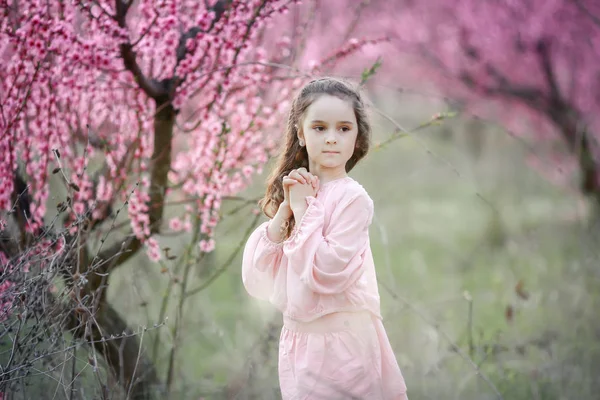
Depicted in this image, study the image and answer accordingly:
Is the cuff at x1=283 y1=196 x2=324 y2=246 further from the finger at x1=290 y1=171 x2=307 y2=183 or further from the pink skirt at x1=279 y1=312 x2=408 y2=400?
the pink skirt at x1=279 y1=312 x2=408 y2=400

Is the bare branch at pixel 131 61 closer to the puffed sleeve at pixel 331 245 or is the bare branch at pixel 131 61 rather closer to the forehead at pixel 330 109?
the forehead at pixel 330 109

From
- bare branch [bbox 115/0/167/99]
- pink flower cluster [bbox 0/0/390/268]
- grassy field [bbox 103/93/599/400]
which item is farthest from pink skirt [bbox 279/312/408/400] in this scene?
bare branch [bbox 115/0/167/99]

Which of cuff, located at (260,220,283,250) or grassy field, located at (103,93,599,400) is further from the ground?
cuff, located at (260,220,283,250)

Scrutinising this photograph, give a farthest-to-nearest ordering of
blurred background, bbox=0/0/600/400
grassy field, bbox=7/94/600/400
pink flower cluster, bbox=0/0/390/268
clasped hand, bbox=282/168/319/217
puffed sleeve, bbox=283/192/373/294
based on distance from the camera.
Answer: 1. grassy field, bbox=7/94/600/400
2. blurred background, bbox=0/0/600/400
3. pink flower cluster, bbox=0/0/390/268
4. clasped hand, bbox=282/168/319/217
5. puffed sleeve, bbox=283/192/373/294

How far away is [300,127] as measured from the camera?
7.73 ft

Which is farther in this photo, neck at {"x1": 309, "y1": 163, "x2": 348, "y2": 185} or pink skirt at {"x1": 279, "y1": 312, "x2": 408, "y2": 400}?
neck at {"x1": 309, "y1": 163, "x2": 348, "y2": 185}

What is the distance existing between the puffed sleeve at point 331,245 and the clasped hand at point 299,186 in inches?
1.2

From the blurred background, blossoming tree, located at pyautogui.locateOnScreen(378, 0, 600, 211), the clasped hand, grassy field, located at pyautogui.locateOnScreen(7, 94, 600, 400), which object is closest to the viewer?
the clasped hand

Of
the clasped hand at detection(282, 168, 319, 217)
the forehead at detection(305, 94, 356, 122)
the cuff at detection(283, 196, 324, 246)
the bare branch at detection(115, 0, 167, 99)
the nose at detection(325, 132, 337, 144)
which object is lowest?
the cuff at detection(283, 196, 324, 246)

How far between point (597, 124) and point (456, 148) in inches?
281

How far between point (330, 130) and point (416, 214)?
8.56 m

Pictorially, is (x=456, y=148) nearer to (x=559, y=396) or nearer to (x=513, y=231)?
(x=513, y=231)

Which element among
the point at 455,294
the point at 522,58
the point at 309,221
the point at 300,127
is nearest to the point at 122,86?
the point at 300,127

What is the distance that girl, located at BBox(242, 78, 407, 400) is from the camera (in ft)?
7.08
